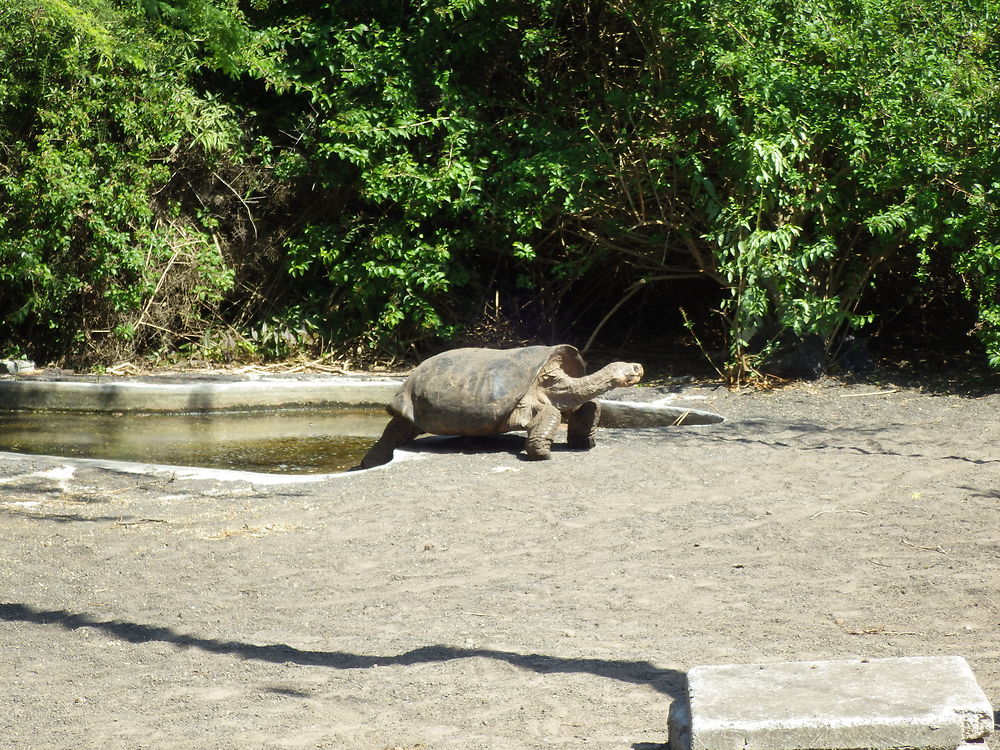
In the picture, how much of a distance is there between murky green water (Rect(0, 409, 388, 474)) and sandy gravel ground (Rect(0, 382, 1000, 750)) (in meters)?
1.37

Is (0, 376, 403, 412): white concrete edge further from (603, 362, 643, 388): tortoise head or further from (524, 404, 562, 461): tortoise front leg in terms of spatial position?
(603, 362, 643, 388): tortoise head

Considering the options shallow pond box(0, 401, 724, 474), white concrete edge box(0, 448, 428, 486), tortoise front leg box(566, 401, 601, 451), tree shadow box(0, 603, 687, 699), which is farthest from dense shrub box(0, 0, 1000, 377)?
tree shadow box(0, 603, 687, 699)

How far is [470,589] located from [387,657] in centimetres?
84

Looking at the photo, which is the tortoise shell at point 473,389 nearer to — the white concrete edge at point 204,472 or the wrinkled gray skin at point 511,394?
the wrinkled gray skin at point 511,394

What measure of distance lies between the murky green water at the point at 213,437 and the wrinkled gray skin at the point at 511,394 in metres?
0.94

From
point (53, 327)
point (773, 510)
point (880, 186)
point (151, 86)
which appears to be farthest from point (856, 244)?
point (53, 327)

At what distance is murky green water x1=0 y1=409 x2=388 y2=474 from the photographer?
841 cm

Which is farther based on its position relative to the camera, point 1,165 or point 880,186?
point 1,165

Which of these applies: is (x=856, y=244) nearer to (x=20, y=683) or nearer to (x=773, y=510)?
(x=773, y=510)

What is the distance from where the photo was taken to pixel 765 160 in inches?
384

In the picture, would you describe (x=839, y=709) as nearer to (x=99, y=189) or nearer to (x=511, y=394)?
(x=511, y=394)

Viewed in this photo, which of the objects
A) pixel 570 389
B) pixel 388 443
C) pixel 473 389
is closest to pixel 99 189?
pixel 388 443

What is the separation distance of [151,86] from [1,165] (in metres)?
1.81

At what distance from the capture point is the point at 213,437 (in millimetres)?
9320
